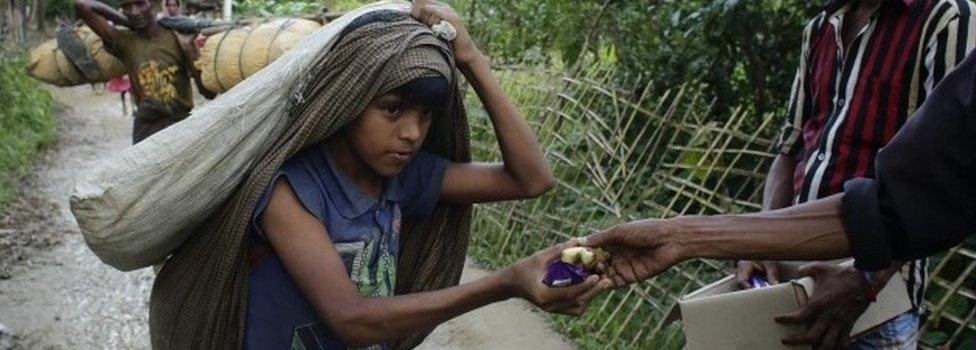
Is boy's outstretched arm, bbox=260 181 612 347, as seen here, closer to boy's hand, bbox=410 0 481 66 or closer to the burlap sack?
boy's hand, bbox=410 0 481 66

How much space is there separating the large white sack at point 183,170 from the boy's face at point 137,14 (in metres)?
4.28

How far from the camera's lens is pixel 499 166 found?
7.34 ft

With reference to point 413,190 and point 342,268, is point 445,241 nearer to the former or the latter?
point 413,190

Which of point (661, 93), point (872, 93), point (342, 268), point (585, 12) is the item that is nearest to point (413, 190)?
point (342, 268)

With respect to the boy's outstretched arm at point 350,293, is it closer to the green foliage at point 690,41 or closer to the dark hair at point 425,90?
the dark hair at point 425,90

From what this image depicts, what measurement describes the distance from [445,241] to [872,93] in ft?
3.35

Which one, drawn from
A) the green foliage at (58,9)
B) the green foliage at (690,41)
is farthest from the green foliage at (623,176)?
the green foliage at (58,9)

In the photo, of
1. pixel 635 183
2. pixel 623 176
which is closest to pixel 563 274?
pixel 635 183

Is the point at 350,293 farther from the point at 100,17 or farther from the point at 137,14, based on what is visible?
the point at 100,17

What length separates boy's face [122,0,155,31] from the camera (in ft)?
19.1

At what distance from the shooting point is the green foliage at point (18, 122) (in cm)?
947

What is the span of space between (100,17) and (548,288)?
16.5 ft

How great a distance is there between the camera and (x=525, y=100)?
6570 millimetres

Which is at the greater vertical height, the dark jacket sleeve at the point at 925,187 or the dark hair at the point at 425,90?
the dark jacket sleeve at the point at 925,187
